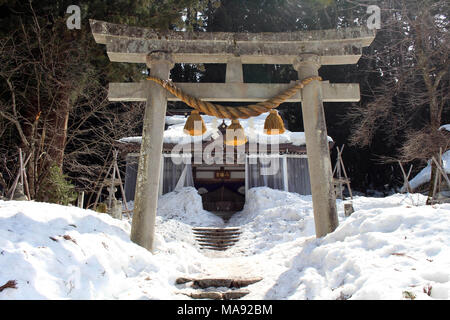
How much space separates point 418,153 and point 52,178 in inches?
396

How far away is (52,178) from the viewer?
6840mm

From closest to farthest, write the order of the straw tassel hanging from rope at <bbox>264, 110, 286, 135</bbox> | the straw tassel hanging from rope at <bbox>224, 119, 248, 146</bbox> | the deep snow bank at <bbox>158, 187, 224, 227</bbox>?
the straw tassel hanging from rope at <bbox>224, 119, 248, 146</bbox> → the straw tassel hanging from rope at <bbox>264, 110, 286, 135</bbox> → the deep snow bank at <bbox>158, 187, 224, 227</bbox>

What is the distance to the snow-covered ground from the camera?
8.63ft

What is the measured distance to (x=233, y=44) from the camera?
18.1 ft

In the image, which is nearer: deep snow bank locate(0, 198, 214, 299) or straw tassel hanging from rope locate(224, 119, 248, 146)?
deep snow bank locate(0, 198, 214, 299)

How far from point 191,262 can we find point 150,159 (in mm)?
1988

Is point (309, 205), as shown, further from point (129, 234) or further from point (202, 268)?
point (129, 234)

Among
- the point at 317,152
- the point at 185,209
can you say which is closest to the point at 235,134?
the point at 317,152

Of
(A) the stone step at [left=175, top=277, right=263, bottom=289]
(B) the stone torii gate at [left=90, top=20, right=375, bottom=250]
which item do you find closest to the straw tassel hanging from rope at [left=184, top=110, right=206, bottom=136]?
(B) the stone torii gate at [left=90, top=20, right=375, bottom=250]

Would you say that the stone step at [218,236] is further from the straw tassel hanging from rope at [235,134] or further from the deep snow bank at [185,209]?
the straw tassel hanging from rope at [235,134]

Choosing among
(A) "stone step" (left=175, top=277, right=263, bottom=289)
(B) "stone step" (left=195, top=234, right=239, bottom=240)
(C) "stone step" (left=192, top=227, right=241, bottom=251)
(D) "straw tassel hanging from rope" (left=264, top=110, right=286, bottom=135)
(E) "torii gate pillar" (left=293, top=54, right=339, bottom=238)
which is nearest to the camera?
(A) "stone step" (left=175, top=277, right=263, bottom=289)

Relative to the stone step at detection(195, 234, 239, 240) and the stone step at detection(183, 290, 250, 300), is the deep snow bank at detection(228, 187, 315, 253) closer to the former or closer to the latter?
the stone step at detection(195, 234, 239, 240)

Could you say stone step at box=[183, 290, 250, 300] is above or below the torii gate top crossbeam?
below

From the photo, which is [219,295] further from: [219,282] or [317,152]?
[317,152]
